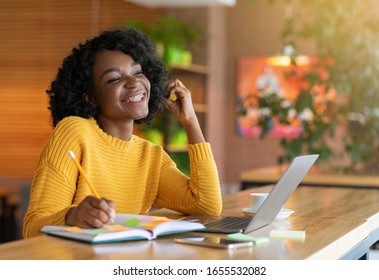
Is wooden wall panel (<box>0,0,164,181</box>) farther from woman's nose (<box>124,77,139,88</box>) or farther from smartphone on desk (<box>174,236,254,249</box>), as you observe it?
smartphone on desk (<box>174,236,254,249</box>)

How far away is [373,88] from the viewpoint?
4.88 m

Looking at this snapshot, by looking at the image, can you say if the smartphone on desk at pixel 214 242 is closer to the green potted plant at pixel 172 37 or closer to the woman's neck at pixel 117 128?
the woman's neck at pixel 117 128

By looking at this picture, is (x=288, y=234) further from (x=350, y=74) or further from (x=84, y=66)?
(x=350, y=74)

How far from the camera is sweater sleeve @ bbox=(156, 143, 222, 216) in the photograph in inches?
82.7

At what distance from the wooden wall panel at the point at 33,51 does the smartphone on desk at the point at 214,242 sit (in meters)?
6.39

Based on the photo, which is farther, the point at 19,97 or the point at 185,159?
the point at 19,97

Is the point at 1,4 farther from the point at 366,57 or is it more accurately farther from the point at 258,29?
the point at 366,57

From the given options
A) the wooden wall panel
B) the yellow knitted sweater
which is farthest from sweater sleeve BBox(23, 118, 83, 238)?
the wooden wall panel

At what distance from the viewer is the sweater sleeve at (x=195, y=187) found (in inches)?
82.7

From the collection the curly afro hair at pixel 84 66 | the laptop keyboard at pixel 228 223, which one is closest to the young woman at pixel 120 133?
the curly afro hair at pixel 84 66

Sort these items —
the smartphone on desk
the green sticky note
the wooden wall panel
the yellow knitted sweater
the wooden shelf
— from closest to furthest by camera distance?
the smartphone on desk → the green sticky note → the yellow knitted sweater → the wooden shelf → the wooden wall panel

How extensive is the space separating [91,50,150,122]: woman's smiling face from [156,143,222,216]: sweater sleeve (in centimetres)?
20

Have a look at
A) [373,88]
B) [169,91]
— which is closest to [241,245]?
[169,91]
